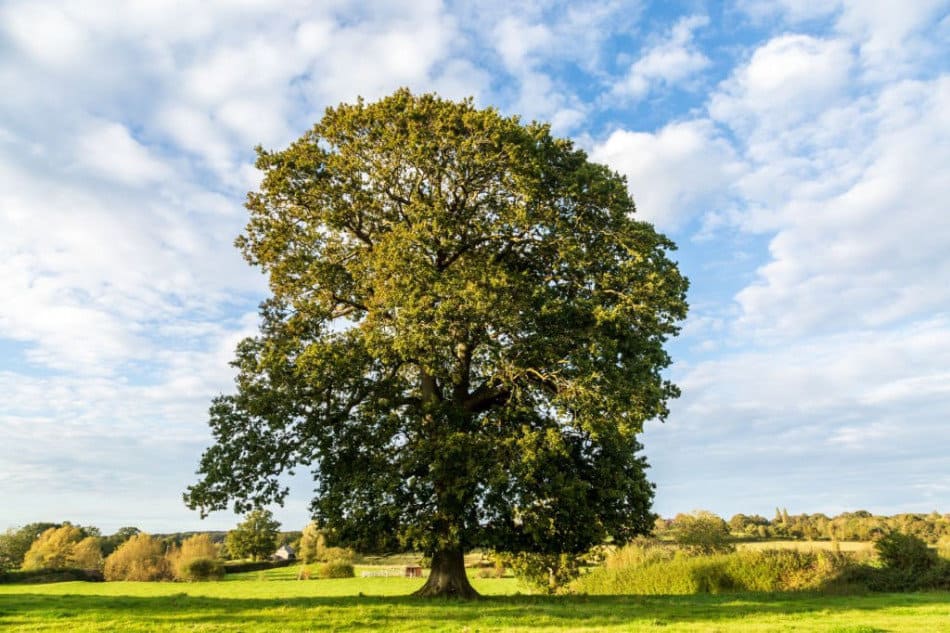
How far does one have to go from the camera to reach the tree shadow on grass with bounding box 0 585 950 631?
48.7 feet

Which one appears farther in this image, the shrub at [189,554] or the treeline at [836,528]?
the shrub at [189,554]

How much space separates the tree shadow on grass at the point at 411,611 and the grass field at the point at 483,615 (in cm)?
3

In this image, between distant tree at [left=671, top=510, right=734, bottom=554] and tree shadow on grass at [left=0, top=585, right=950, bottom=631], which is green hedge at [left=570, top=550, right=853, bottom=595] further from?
tree shadow on grass at [left=0, top=585, right=950, bottom=631]

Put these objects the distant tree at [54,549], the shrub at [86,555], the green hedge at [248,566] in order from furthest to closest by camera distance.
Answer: the green hedge at [248,566], the distant tree at [54,549], the shrub at [86,555]

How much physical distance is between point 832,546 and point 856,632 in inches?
862

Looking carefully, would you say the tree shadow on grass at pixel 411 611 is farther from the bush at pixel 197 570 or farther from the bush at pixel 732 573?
the bush at pixel 197 570

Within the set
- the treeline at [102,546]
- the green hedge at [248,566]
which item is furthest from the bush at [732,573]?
the green hedge at [248,566]

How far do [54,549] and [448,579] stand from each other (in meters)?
74.0

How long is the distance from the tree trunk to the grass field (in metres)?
0.83

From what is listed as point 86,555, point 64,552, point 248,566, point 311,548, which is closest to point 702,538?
point 248,566

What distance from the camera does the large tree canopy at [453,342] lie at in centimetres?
1959

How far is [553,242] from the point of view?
21.7 metres

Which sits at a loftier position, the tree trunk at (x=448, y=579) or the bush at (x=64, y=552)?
the tree trunk at (x=448, y=579)

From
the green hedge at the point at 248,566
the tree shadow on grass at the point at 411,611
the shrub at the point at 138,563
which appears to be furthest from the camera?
the green hedge at the point at 248,566
